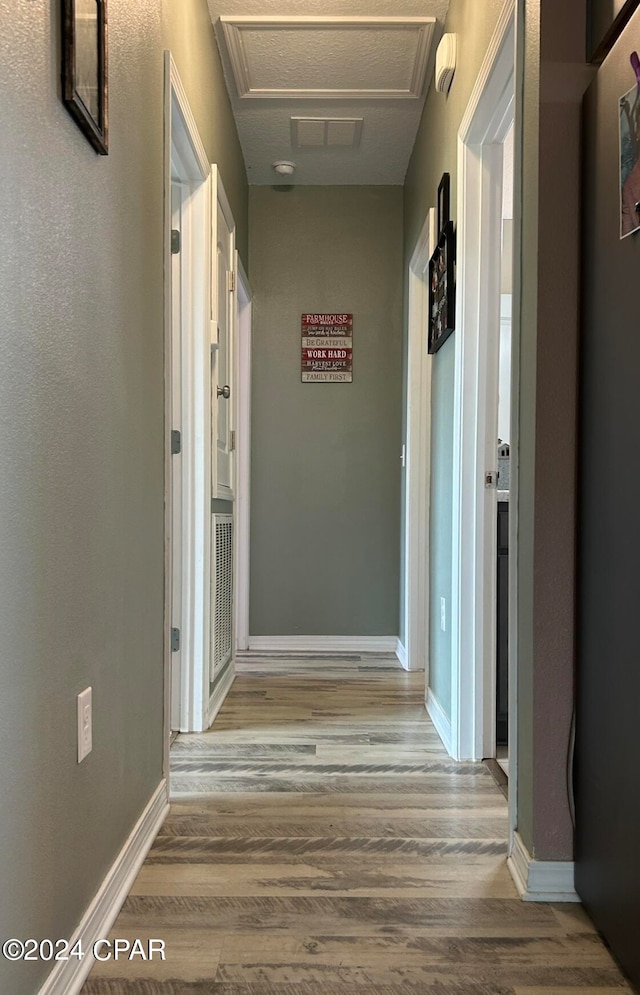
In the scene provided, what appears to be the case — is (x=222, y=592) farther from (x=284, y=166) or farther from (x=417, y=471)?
(x=284, y=166)

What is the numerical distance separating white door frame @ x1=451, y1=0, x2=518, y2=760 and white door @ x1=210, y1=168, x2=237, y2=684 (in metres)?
0.95

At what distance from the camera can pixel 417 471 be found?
378cm

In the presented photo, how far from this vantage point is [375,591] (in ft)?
14.0

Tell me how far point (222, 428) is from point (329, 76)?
5.08 ft

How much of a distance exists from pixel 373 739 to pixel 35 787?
1714mm

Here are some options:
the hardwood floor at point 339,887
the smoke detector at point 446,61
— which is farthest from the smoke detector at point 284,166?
the hardwood floor at point 339,887

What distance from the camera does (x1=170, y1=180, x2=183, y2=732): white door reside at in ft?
8.79

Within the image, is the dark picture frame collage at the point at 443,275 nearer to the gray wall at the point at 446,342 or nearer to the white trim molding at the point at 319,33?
the gray wall at the point at 446,342

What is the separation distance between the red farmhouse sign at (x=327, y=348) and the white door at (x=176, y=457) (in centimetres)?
164

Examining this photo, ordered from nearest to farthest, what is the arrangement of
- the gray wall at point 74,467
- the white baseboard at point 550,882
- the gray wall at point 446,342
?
the gray wall at point 74,467 → the white baseboard at point 550,882 → the gray wall at point 446,342

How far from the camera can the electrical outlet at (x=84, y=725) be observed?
131 centimetres

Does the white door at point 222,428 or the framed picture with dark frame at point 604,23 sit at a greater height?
the framed picture with dark frame at point 604,23

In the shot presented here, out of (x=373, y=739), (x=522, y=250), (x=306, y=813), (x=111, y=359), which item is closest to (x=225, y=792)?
(x=306, y=813)

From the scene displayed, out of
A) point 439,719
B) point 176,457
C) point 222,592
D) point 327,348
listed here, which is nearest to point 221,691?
point 222,592
